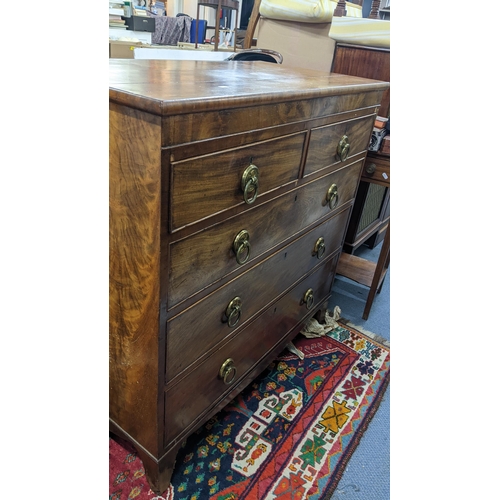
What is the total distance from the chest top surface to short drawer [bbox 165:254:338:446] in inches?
26.2

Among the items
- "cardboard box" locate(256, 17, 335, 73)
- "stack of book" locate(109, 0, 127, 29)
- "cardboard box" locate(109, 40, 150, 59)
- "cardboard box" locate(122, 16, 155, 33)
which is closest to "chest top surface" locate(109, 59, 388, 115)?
"cardboard box" locate(256, 17, 335, 73)

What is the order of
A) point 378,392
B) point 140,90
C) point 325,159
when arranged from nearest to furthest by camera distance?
1. point 140,90
2. point 325,159
3. point 378,392

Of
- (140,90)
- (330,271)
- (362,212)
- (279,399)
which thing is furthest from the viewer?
(362,212)

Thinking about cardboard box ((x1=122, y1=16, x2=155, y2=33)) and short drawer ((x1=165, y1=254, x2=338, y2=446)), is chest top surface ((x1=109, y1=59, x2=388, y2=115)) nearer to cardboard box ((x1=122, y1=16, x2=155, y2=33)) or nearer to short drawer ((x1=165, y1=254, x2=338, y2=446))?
short drawer ((x1=165, y1=254, x2=338, y2=446))

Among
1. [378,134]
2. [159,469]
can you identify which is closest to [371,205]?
[378,134]

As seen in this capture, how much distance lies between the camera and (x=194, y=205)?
0.81 metres

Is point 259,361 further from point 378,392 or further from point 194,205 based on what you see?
point 194,205

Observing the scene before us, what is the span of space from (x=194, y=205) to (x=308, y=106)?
0.45m

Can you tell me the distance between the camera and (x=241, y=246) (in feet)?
3.32

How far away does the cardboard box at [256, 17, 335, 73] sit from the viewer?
79.5 inches

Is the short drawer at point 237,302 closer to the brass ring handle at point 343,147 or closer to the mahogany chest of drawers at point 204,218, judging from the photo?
the mahogany chest of drawers at point 204,218

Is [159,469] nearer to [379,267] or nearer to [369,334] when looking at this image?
[369,334]

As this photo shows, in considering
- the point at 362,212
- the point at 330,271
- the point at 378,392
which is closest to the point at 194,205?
the point at 330,271

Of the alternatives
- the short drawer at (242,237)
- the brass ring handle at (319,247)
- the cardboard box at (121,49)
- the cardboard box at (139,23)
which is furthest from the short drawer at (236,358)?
the cardboard box at (139,23)
